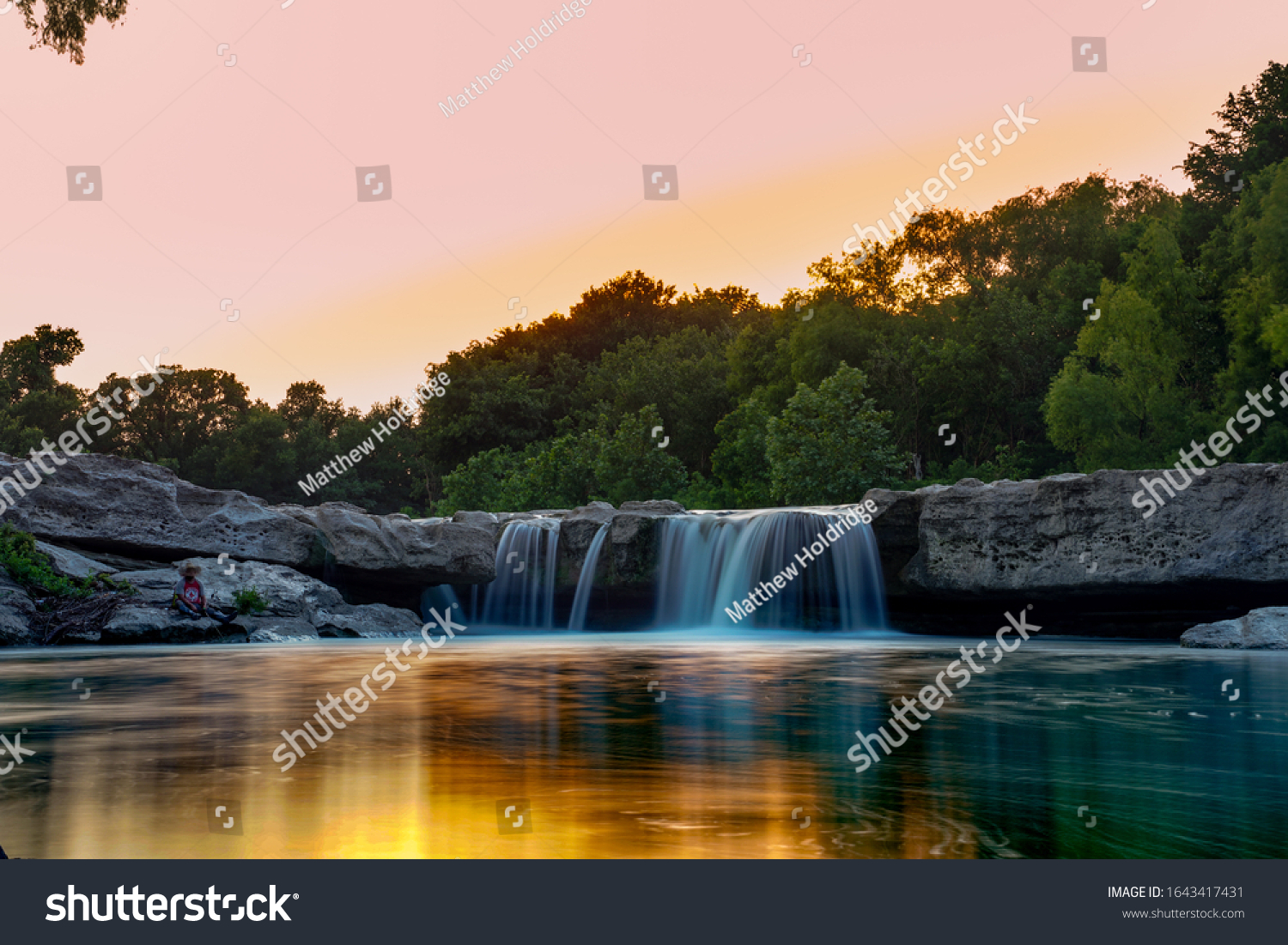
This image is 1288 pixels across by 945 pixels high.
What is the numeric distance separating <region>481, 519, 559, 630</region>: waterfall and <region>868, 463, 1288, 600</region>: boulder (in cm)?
728

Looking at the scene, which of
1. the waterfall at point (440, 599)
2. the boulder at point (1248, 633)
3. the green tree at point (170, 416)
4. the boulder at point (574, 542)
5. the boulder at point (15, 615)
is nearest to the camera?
the boulder at point (1248, 633)

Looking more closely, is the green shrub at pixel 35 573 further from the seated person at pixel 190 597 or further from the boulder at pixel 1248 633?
the boulder at pixel 1248 633

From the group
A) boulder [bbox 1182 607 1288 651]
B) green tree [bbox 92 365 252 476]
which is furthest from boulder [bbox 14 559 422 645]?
green tree [bbox 92 365 252 476]

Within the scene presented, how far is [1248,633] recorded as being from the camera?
14.1 meters

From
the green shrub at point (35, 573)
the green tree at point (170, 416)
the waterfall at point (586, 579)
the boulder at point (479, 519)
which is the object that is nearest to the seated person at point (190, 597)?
the green shrub at point (35, 573)

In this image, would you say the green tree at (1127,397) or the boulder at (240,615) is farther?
the green tree at (1127,397)

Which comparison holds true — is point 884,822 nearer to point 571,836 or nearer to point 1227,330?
point 571,836

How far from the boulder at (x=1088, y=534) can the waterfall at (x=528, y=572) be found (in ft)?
23.9

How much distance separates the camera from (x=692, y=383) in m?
46.9

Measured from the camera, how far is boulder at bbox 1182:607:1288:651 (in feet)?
45.1

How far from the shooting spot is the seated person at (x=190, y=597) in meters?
16.0
